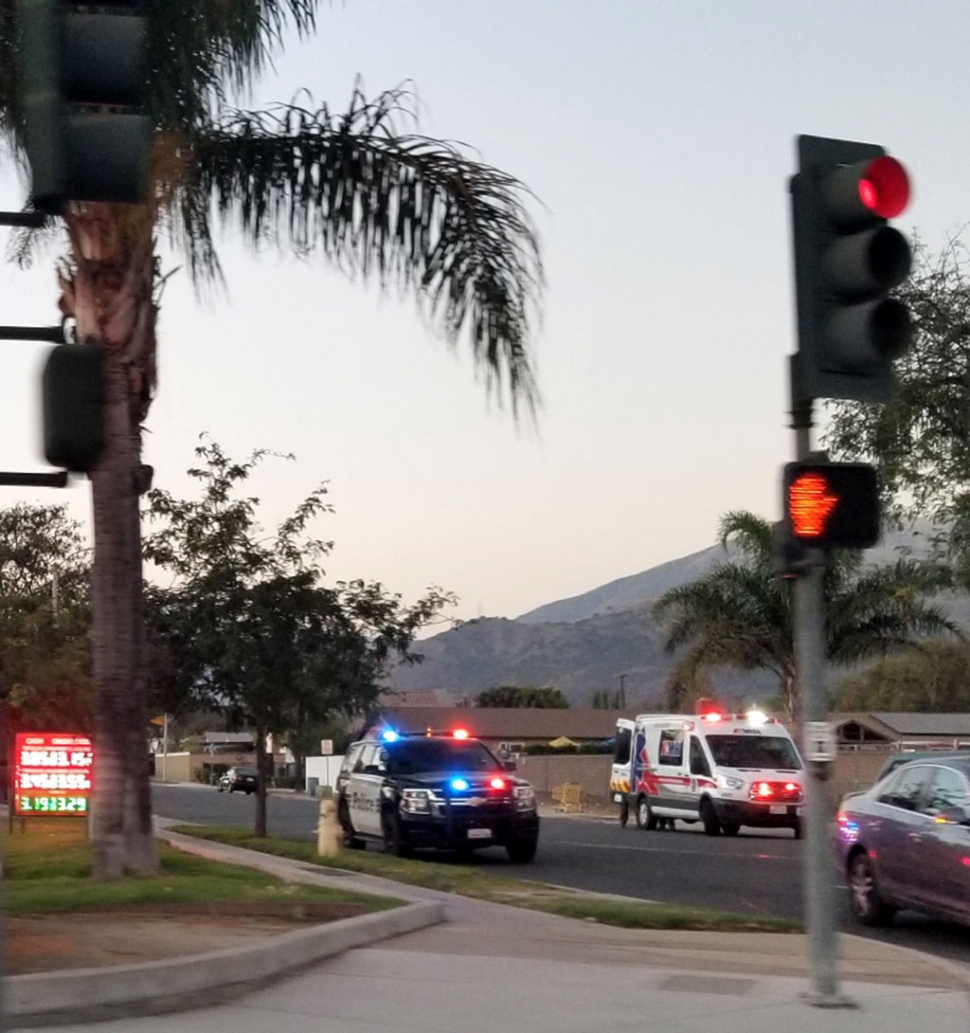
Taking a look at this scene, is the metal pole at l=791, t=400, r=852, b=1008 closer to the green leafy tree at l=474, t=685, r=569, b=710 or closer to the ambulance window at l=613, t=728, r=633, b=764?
the ambulance window at l=613, t=728, r=633, b=764

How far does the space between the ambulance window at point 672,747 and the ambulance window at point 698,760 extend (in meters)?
0.40

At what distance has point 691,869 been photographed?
69.2ft

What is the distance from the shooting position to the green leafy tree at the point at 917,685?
276 feet

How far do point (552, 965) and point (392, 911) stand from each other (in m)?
2.00

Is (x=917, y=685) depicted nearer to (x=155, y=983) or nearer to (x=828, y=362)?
(x=828, y=362)

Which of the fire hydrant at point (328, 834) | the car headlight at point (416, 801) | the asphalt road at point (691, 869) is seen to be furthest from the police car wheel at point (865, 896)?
the car headlight at point (416, 801)

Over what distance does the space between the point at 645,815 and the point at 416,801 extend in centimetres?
1144

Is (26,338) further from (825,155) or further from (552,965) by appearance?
(552,965)

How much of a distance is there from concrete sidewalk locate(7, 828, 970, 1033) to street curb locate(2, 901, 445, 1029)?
A: 0.30ft

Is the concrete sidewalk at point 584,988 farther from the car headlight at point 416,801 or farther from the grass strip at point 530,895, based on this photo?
the car headlight at point 416,801

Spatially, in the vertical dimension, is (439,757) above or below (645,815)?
above

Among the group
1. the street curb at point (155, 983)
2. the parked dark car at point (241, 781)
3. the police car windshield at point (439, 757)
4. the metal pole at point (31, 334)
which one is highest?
the metal pole at point (31, 334)

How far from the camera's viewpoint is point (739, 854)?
2402cm

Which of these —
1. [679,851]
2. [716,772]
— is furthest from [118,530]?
[716,772]
